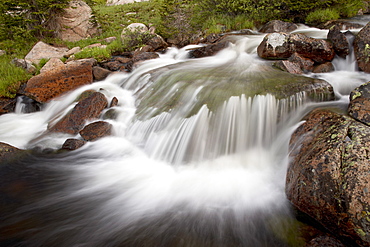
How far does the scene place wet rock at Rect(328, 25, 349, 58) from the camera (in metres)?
6.40

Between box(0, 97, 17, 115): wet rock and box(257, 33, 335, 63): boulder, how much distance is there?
9115mm

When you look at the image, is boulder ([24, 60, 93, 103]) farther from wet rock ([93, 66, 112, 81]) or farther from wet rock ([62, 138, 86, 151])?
wet rock ([62, 138, 86, 151])

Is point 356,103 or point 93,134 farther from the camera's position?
point 93,134

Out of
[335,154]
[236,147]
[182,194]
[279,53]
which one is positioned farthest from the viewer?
[279,53]

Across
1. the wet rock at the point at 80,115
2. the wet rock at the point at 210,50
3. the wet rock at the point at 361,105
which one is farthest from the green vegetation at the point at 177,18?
the wet rock at the point at 361,105

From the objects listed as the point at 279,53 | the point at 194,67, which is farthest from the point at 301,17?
the point at 194,67

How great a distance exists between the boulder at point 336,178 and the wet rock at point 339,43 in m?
4.49

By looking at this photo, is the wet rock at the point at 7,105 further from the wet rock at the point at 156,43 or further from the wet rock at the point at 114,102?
the wet rock at the point at 156,43

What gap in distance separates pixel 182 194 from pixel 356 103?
330cm

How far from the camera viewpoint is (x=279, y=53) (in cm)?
704

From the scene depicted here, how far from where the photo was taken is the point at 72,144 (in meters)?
5.30

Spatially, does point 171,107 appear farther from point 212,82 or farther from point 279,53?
point 279,53

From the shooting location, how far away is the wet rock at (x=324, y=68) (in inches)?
248

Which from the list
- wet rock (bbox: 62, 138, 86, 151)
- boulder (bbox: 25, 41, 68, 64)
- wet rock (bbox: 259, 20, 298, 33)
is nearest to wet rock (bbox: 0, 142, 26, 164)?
wet rock (bbox: 62, 138, 86, 151)
